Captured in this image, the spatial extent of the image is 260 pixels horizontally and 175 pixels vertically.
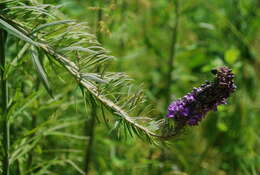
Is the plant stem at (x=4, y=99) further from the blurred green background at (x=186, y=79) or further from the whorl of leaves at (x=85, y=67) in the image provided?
the blurred green background at (x=186, y=79)

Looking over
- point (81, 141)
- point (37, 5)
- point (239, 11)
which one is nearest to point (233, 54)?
point (239, 11)

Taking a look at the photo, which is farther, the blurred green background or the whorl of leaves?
the blurred green background

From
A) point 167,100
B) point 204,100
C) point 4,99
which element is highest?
point 204,100

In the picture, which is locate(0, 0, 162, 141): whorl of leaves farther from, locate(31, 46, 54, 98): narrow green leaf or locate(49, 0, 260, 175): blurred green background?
locate(49, 0, 260, 175): blurred green background

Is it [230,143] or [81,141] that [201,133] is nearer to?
[230,143]

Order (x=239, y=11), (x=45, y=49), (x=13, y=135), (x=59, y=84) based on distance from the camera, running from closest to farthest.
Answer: (x=45, y=49), (x=13, y=135), (x=59, y=84), (x=239, y=11)

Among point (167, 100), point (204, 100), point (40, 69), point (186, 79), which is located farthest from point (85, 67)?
point (186, 79)

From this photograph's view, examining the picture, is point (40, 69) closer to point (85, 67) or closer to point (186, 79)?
point (85, 67)

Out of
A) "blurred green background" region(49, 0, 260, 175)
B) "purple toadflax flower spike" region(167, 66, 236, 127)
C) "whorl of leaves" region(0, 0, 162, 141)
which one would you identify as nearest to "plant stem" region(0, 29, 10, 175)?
"whorl of leaves" region(0, 0, 162, 141)
